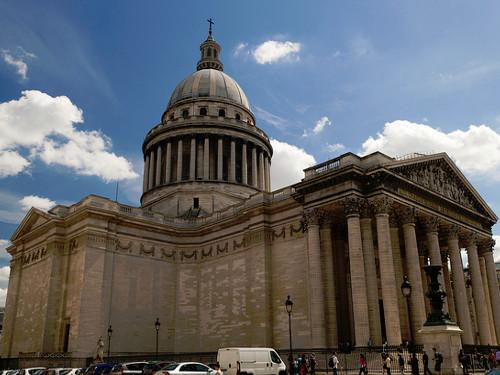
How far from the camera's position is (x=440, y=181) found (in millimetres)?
43094

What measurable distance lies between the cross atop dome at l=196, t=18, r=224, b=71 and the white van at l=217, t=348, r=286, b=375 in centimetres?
5332

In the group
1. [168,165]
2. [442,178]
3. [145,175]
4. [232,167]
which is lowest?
[442,178]

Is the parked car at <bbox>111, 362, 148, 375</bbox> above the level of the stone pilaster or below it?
below

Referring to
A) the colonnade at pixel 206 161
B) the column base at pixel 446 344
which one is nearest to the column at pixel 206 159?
the colonnade at pixel 206 161

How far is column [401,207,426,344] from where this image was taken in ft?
116

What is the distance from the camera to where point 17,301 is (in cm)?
5159

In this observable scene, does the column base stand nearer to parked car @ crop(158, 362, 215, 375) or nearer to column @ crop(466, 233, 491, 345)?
parked car @ crop(158, 362, 215, 375)

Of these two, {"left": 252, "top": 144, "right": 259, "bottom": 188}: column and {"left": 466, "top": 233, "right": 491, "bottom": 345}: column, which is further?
{"left": 252, "top": 144, "right": 259, "bottom": 188}: column

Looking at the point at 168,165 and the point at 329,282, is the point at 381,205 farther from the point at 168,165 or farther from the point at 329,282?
the point at 168,165

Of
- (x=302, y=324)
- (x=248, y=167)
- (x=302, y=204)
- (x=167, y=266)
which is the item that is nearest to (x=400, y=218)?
(x=302, y=204)

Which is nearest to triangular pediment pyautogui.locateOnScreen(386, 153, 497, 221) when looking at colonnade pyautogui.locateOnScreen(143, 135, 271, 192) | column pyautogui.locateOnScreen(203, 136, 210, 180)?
colonnade pyautogui.locateOnScreen(143, 135, 271, 192)

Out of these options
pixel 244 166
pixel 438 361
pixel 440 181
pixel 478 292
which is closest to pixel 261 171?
pixel 244 166

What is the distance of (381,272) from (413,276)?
307 centimetres

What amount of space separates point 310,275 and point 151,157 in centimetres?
3346
